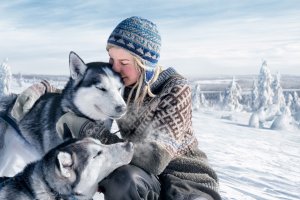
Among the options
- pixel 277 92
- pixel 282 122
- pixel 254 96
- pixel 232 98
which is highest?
pixel 282 122

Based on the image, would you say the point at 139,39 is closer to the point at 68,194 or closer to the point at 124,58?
the point at 124,58

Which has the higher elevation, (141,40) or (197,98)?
(141,40)

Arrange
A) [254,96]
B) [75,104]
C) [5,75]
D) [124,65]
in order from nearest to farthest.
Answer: [124,65] < [75,104] < [5,75] < [254,96]

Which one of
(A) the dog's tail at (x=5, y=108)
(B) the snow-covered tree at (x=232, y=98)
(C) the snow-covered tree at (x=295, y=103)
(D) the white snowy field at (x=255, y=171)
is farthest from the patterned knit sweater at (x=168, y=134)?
(C) the snow-covered tree at (x=295, y=103)

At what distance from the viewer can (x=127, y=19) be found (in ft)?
10.2

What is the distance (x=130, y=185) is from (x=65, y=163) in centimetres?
44

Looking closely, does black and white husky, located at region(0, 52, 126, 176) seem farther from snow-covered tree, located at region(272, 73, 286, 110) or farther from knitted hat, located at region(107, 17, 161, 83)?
snow-covered tree, located at region(272, 73, 286, 110)

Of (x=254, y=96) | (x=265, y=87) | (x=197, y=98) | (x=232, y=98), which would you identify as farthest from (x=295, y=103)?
(x=197, y=98)

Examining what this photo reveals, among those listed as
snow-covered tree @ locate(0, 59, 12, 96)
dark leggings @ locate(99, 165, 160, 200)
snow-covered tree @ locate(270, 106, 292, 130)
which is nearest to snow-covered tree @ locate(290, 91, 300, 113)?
snow-covered tree @ locate(270, 106, 292, 130)

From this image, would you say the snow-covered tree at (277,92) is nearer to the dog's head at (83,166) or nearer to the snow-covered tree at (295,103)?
the snow-covered tree at (295,103)

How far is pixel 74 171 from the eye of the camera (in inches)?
111

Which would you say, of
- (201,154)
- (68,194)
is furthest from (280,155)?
(68,194)

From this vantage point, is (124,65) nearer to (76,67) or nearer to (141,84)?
(141,84)

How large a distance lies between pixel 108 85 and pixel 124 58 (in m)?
0.24
